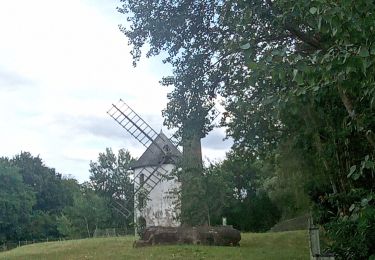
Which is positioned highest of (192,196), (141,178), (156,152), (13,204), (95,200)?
(156,152)

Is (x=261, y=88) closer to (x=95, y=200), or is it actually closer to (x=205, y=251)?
(x=205, y=251)

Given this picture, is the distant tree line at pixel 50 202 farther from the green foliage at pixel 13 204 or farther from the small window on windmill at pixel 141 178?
the small window on windmill at pixel 141 178

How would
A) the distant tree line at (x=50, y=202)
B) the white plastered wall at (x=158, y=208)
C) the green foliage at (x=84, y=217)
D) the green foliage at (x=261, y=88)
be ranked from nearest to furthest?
the green foliage at (x=261, y=88) < the white plastered wall at (x=158, y=208) < the distant tree line at (x=50, y=202) < the green foliage at (x=84, y=217)

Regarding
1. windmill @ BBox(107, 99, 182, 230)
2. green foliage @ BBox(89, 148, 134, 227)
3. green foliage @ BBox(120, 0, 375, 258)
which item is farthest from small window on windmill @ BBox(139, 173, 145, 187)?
green foliage @ BBox(120, 0, 375, 258)

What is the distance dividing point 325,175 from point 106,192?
5826 centimetres

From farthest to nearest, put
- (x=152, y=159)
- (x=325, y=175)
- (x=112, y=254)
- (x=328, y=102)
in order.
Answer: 1. (x=152, y=159)
2. (x=112, y=254)
3. (x=325, y=175)
4. (x=328, y=102)

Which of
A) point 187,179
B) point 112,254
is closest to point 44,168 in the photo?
point 187,179

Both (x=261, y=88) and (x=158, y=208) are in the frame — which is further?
(x=158, y=208)

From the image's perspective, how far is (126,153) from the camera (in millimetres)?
72438

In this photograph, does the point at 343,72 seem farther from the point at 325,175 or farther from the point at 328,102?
the point at 325,175

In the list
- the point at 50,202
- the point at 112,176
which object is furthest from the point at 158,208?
the point at 112,176

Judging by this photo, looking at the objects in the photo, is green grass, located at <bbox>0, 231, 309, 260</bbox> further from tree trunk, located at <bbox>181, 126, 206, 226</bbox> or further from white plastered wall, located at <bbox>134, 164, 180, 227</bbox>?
white plastered wall, located at <bbox>134, 164, 180, 227</bbox>

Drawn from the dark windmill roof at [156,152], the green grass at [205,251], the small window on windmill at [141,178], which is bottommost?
the green grass at [205,251]

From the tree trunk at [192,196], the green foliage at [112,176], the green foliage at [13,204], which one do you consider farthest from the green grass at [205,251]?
the green foliage at [112,176]
